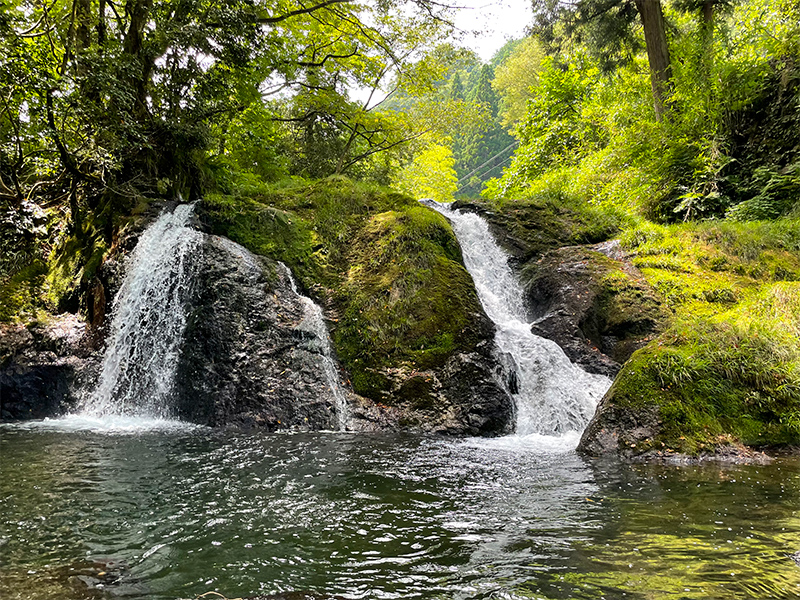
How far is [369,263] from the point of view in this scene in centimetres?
938

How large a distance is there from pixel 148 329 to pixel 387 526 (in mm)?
6536

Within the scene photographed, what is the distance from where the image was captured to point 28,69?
7055mm

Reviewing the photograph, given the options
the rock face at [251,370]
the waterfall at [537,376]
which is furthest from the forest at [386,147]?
the waterfall at [537,376]

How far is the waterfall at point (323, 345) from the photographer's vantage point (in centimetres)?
732

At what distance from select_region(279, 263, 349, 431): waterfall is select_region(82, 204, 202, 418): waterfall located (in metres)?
2.00

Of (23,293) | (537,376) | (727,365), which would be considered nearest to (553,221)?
(537,376)

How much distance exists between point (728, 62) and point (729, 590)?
13.9 metres

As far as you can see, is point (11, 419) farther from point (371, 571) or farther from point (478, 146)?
point (478, 146)

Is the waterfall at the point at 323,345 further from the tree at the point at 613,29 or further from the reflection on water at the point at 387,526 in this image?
the tree at the point at 613,29

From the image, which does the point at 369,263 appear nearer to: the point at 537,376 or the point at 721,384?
the point at 537,376

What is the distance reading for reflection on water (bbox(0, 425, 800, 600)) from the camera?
7.97ft

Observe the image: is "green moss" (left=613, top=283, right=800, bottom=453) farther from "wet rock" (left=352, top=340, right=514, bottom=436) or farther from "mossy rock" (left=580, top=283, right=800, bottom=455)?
"wet rock" (left=352, top=340, right=514, bottom=436)

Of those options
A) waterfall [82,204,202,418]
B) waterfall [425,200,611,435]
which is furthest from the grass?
waterfall [82,204,202,418]

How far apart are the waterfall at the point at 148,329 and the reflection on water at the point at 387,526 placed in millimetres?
2218
